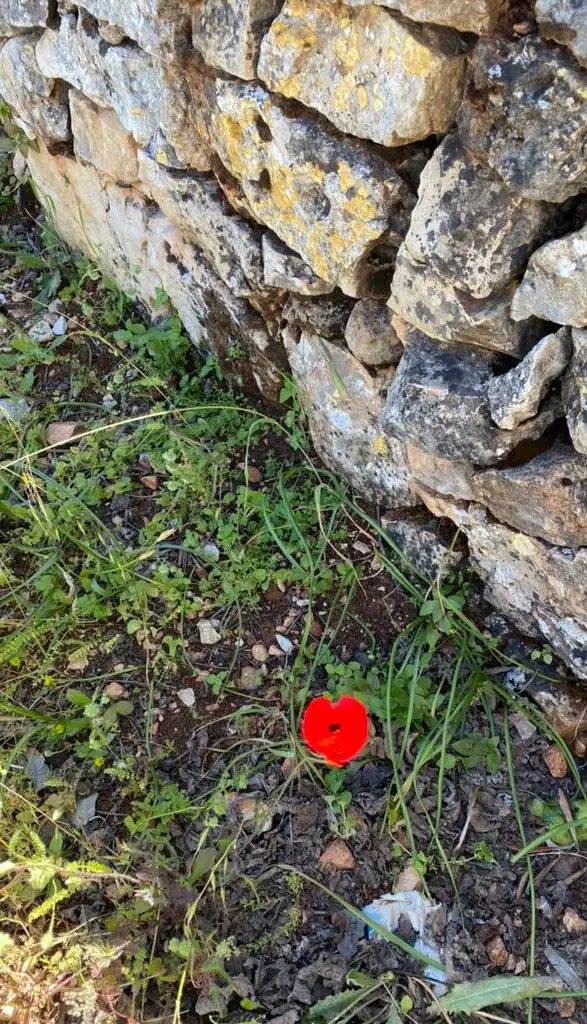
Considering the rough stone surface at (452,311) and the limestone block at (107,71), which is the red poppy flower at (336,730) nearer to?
the rough stone surface at (452,311)

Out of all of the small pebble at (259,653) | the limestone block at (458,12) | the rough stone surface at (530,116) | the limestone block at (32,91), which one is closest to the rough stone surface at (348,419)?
the small pebble at (259,653)

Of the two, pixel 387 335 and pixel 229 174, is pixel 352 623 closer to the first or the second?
pixel 387 335

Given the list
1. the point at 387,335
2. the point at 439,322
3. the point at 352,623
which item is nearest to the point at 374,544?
the point at 352,623

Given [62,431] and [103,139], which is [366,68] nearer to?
[103,139]

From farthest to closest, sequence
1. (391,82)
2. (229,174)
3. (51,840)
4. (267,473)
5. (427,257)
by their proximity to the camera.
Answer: (267,473), (229,174), (51,840), (427,257), (391,82)

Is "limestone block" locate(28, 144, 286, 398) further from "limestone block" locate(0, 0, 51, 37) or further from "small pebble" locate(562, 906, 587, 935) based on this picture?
"small pebble" locate(562, 906, 587, 935)

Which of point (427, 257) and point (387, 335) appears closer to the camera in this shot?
point (427, 257)
